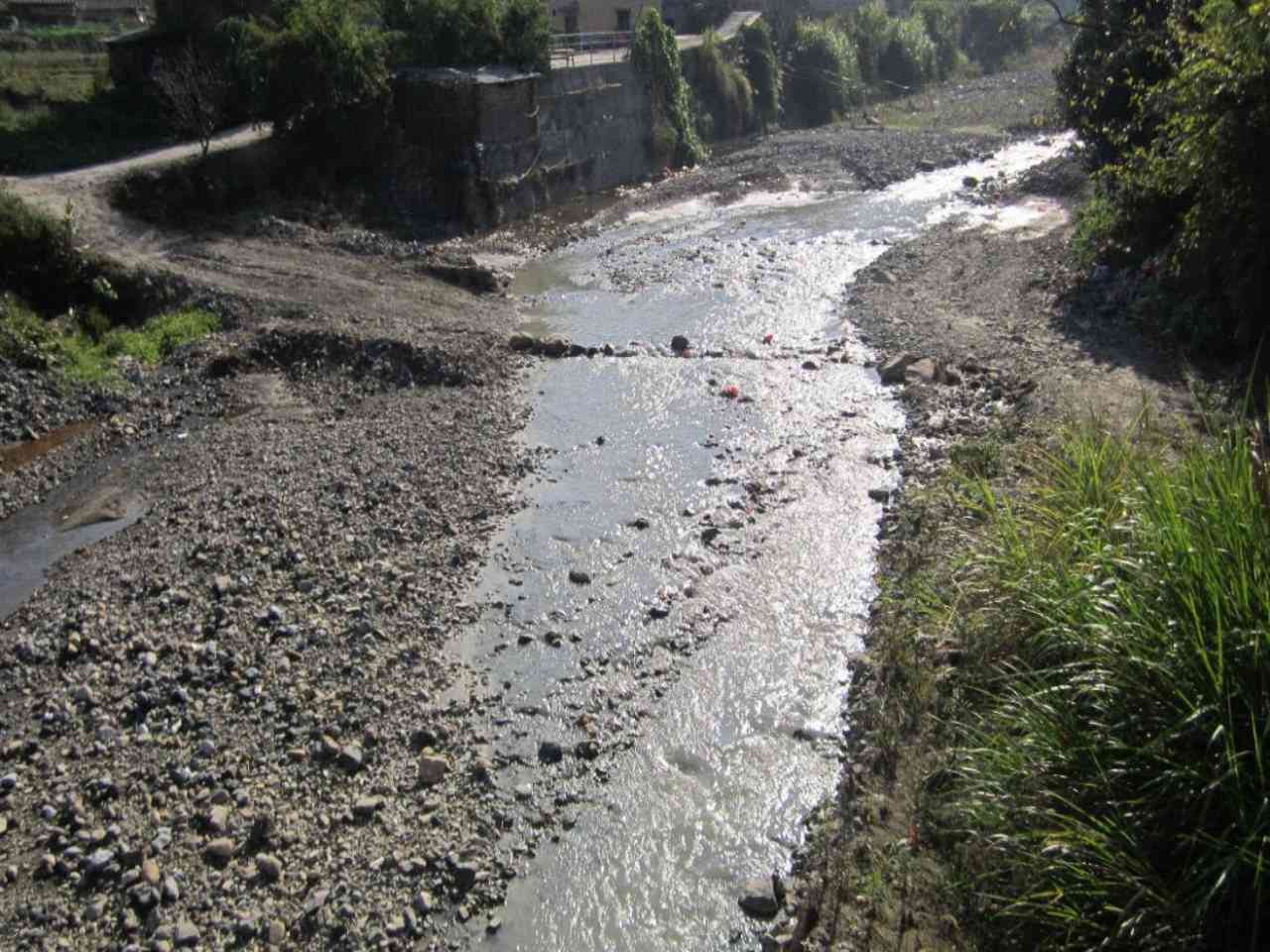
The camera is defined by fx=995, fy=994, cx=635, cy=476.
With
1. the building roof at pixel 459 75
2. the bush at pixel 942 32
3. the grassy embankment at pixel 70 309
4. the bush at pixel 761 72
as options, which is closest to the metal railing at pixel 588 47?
the building roof at pixel 459 75

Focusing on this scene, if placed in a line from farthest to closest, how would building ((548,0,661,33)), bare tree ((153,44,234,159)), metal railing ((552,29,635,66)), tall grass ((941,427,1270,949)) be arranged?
building ((548,0,661,33)) < metal railing ((552,29,635,66)) < bare tree ((153,44,234,159)) < tall grass ((941,427,1270,949))

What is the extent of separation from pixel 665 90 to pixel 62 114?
81.2 feet

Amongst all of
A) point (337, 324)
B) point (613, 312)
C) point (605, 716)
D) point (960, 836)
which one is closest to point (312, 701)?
point (605, 716)

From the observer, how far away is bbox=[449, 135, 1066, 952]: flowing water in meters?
9.64

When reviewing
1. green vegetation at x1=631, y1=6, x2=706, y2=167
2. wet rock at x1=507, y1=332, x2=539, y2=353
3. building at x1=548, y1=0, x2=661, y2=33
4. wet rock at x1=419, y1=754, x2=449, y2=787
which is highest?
building at x1=548, y1=0, x2=661, y2=33

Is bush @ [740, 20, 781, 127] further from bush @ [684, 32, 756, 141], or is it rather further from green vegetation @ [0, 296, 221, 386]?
green vegetation @ [0, 296, 221, 386]

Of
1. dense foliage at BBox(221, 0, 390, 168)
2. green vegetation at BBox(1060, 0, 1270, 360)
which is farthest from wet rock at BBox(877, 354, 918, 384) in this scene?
dense foliage at BBox(221, 0, 390, 168)

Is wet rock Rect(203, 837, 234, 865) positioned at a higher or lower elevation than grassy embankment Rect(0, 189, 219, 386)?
lower

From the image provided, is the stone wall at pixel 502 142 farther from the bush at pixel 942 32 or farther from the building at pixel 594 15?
the bush at pixel 942 32

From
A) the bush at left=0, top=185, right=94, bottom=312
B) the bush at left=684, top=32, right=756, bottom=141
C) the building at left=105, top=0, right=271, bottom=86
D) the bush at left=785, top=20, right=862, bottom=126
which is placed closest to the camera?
the bush at left=0, top=185, right=94, bottom=312

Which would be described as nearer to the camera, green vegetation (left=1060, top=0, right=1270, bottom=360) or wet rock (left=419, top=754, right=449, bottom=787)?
wet rock (left=419, top=754, right=449, bottom=787)

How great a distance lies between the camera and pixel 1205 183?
626 inches

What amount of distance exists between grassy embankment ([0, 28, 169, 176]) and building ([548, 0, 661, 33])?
81.9ft

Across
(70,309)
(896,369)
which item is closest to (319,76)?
(70,309)
